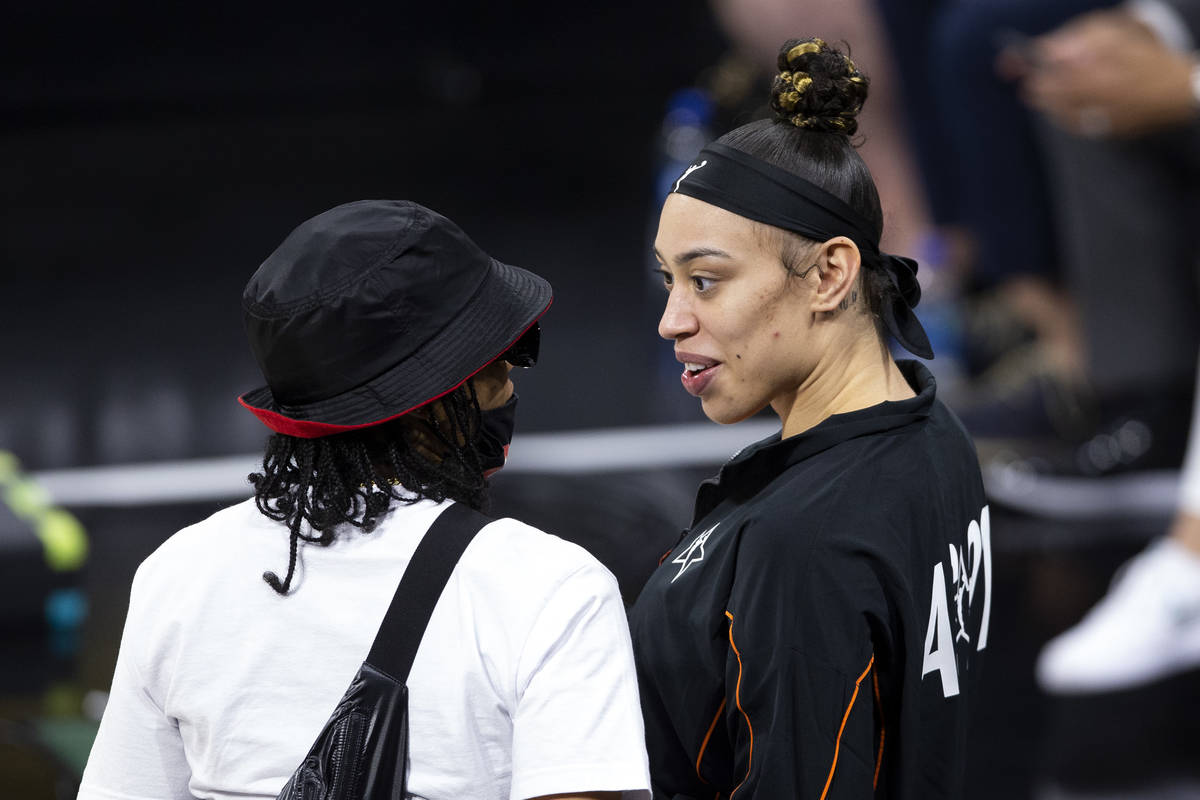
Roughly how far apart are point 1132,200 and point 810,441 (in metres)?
3.24

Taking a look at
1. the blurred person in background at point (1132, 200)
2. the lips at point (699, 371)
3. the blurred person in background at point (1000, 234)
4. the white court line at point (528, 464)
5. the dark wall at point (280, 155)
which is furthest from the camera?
the dark wall at point (280, 155)

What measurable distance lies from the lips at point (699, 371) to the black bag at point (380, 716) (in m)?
0.42

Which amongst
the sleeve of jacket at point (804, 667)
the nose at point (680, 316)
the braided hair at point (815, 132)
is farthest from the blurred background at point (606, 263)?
the sleeve of jacket at point (804, 667)

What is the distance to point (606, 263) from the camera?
5.62 m

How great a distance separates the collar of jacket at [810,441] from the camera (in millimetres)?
1278

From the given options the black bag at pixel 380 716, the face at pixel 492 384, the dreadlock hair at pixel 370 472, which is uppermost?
the face at pixel 492 384

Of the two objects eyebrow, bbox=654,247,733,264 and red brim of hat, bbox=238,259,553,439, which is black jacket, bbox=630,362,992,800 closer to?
eyebrow, bbox=654,247,733,264

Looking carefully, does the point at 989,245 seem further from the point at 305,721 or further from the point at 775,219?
the point at 305,721

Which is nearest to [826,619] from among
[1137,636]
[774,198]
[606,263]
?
[774,198]

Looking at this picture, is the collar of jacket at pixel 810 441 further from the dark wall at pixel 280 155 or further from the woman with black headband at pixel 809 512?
the dark wall at pixel 280 155

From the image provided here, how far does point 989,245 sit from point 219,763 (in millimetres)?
3898

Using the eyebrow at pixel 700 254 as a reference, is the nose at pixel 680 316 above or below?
below

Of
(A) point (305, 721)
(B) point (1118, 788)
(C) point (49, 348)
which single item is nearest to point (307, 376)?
(A) point (305, 721)

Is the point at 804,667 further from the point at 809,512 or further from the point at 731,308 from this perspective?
the point at 731,308
